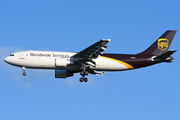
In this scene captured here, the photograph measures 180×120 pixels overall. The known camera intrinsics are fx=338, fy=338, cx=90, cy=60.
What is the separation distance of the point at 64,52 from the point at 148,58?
11.1 meters

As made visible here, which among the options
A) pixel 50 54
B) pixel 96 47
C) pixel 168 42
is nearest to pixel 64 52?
pixel 50 54

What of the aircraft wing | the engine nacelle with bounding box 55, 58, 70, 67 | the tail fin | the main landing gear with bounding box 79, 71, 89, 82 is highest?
the tail fin

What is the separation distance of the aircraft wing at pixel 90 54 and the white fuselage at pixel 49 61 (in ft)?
3.06

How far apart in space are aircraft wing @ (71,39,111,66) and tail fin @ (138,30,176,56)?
7.52 meters

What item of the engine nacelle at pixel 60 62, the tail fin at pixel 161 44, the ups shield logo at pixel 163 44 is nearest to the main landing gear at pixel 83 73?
the engine nacelle at pixel 60 62

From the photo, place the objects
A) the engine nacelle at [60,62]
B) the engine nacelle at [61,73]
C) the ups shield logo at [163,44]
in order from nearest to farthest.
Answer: the engine nacelle at [60,62] → the ups shield logo at [163,44] → the engine nacelle at [61,73]

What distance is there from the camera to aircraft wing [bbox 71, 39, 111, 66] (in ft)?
135

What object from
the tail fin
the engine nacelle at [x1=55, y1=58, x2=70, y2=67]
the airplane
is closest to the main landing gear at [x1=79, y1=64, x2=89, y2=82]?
the airplane

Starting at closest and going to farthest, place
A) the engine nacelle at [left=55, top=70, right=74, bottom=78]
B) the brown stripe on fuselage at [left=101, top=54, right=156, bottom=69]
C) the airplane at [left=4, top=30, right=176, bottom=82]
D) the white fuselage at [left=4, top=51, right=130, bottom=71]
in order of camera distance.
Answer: the airplane at [left=4, top=30, right=176, bottom=82], the white fuselage at [left=4, top=51, right=130, bottom=71], the brown stripe on fuselage at [left=101, top=54, right=156, bottom=69], the engine nacelle at [left=55, top=70, right=74, bottom=78]

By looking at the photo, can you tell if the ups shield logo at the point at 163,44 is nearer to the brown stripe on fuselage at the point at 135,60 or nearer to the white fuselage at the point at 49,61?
the brown stripe on fuselage at the point at 135,60

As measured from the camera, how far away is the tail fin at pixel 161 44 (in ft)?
152

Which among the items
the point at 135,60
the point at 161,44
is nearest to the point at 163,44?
the point at 161,44

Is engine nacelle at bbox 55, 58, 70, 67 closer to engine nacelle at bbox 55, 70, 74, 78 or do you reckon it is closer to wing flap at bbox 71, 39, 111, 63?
wing flap at bbox 71, 39, 111, 63

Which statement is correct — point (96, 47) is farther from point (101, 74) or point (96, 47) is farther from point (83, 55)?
point (101, 74)
